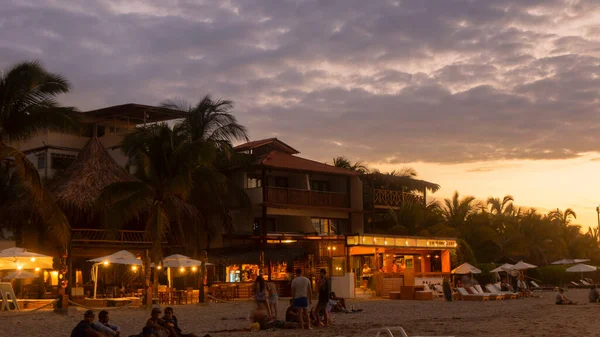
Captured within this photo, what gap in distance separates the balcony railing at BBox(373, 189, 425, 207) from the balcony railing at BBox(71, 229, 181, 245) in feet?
50.3

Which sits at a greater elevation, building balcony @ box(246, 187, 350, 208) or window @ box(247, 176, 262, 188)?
window @ box(247, 176, 262, 188)

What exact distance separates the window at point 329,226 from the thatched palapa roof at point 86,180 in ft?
38.6

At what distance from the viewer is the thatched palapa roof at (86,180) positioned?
1283 inches

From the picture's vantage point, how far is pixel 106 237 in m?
34.4

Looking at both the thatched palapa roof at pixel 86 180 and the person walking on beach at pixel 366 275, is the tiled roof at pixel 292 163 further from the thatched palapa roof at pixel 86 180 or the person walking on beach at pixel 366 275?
the thatched palapa roof at pixel 86 180

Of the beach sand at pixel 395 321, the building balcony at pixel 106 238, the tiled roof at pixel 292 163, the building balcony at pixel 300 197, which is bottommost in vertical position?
the beach sand at pixel 395 321

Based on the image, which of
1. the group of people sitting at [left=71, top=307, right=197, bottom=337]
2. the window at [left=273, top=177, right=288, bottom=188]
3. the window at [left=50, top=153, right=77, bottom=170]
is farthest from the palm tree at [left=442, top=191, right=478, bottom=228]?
the group of people sitting at [left=71, top=307, right=197, bottom=337]

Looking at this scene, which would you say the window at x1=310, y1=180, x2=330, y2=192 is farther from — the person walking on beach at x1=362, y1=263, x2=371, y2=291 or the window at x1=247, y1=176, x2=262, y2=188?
the person walking on beach at x1=362, y1=263, x2=371, y2=291

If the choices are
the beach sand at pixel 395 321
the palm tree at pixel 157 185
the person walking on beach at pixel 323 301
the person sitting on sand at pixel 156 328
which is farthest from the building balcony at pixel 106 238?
the person sitting on sand at pixel 156 328

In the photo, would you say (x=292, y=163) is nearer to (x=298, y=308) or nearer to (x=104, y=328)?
(x=298, y=308)

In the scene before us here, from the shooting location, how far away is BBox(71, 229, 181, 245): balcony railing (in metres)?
33.3

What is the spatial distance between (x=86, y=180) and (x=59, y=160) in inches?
566

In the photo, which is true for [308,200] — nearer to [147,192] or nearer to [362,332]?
[147,192]

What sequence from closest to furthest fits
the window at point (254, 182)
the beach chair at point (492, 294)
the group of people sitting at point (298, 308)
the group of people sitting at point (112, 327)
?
the group of people sitting at point (112, 327)
the group of people sitting at point (298, 308)
the beach chair at point (492, 294)
the window at point (254, 182)
